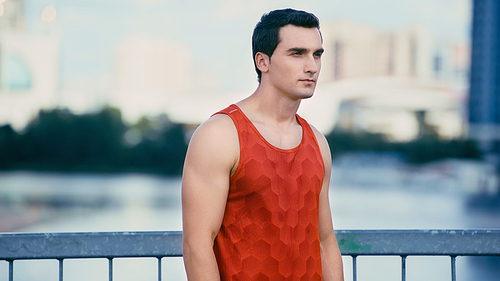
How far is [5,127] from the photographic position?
33.2 metres

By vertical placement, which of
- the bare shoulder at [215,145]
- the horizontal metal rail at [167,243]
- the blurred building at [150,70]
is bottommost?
the horizontal metal rail at [167,243]

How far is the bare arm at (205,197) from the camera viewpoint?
198 cm

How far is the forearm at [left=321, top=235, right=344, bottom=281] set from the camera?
2361 millimetres

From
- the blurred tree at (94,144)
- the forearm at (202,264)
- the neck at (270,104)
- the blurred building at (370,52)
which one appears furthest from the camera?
the blurred building at (370,52)

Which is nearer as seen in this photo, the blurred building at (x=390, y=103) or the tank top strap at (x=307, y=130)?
the tank top strap at (x=307, y=130)

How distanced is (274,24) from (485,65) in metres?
48.7

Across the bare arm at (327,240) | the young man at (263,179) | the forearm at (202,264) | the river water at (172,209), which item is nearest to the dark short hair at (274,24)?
the young man at (263,179)

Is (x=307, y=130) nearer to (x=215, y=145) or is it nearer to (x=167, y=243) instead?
(x=215, y=145)

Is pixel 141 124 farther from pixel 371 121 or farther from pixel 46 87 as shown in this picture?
pixel 371 121

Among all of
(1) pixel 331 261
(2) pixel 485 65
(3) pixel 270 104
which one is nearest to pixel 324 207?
(1) pixel 331 261

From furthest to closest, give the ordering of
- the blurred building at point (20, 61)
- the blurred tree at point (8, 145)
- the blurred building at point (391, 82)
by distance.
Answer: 1. the blurred building at point (391, 82)
2. the blurred building at point (20, 61)
3. the blurred tree at point (8, 145)

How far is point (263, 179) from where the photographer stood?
6.79ft

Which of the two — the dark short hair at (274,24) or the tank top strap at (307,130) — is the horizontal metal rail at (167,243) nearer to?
the tank top strap at (307,130)

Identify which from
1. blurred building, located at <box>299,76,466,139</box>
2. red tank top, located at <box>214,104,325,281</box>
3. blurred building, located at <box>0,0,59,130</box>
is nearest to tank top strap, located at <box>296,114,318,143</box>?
red tank top, located at <box>214,104,325,281</box>
